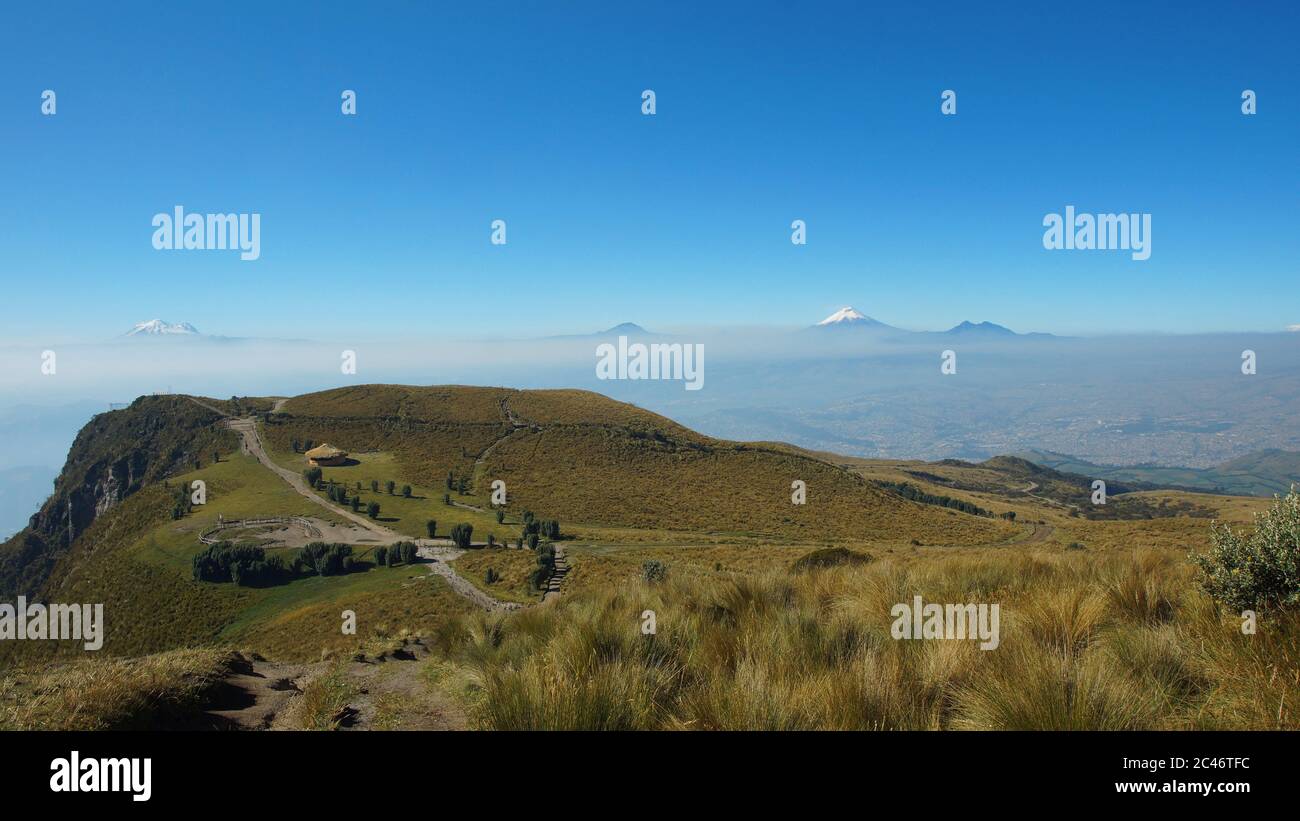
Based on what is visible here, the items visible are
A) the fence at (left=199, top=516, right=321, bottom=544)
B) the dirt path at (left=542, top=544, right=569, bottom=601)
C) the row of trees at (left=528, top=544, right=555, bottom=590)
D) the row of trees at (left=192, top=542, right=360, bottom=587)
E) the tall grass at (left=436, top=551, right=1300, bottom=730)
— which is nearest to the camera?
the tall grass at (left=436, top=551, right=1300, bottom=730)

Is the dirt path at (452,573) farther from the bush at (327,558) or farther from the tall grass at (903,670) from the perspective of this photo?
the tall grass at (903,670)

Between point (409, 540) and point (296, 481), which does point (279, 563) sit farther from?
point (296, 481)

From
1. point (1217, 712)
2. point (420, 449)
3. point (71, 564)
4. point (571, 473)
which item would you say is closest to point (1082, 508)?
point (571, 473)

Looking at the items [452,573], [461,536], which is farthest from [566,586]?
[461,536]

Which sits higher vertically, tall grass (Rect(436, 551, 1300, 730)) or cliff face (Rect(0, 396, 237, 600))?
tall grass (Rect(436, 551, 1300, 730))

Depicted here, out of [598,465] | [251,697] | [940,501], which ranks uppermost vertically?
[251,697]

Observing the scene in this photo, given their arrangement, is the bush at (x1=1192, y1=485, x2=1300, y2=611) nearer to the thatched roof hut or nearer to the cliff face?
the thatched roof hut

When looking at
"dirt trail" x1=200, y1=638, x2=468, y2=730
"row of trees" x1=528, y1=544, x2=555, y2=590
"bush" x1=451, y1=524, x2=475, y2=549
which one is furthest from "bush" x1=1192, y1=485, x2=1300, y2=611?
"bush" x1=451, y1=524, x2=475, y2=549
